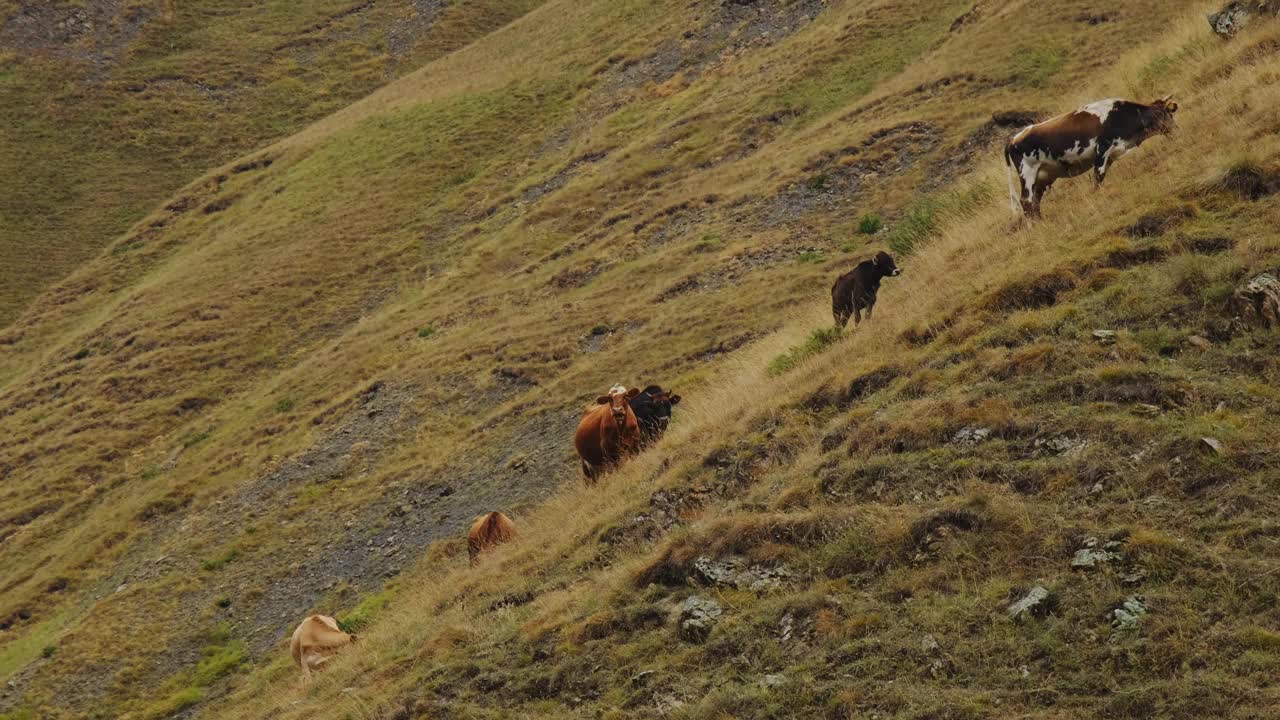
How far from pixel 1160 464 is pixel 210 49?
4066 inches

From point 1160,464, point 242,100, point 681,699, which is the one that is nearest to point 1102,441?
point 1160,464

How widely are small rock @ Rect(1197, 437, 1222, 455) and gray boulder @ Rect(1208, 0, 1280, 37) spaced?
12297 millimetres

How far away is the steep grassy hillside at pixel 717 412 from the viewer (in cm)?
1014

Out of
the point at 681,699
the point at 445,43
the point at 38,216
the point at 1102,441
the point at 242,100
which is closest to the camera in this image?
the point at 681,699

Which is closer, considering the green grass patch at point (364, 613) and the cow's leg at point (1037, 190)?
the cow's leg at point (1037, 190)

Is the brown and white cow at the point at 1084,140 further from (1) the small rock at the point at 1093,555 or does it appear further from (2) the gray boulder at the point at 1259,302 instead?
(1) the small rock at the point at 1093,555

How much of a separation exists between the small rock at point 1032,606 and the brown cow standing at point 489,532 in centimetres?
972

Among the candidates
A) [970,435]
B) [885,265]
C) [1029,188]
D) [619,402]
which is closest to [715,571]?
[970,435]

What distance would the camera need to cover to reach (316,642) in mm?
18109

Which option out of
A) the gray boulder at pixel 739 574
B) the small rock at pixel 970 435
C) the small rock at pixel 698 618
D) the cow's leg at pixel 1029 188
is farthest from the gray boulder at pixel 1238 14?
the small rock at pixel 698 618

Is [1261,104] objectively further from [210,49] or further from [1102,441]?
[210,49]

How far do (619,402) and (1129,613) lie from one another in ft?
35.4

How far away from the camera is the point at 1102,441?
11.2 meters

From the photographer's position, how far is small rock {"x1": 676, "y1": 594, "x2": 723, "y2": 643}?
11.2 m
